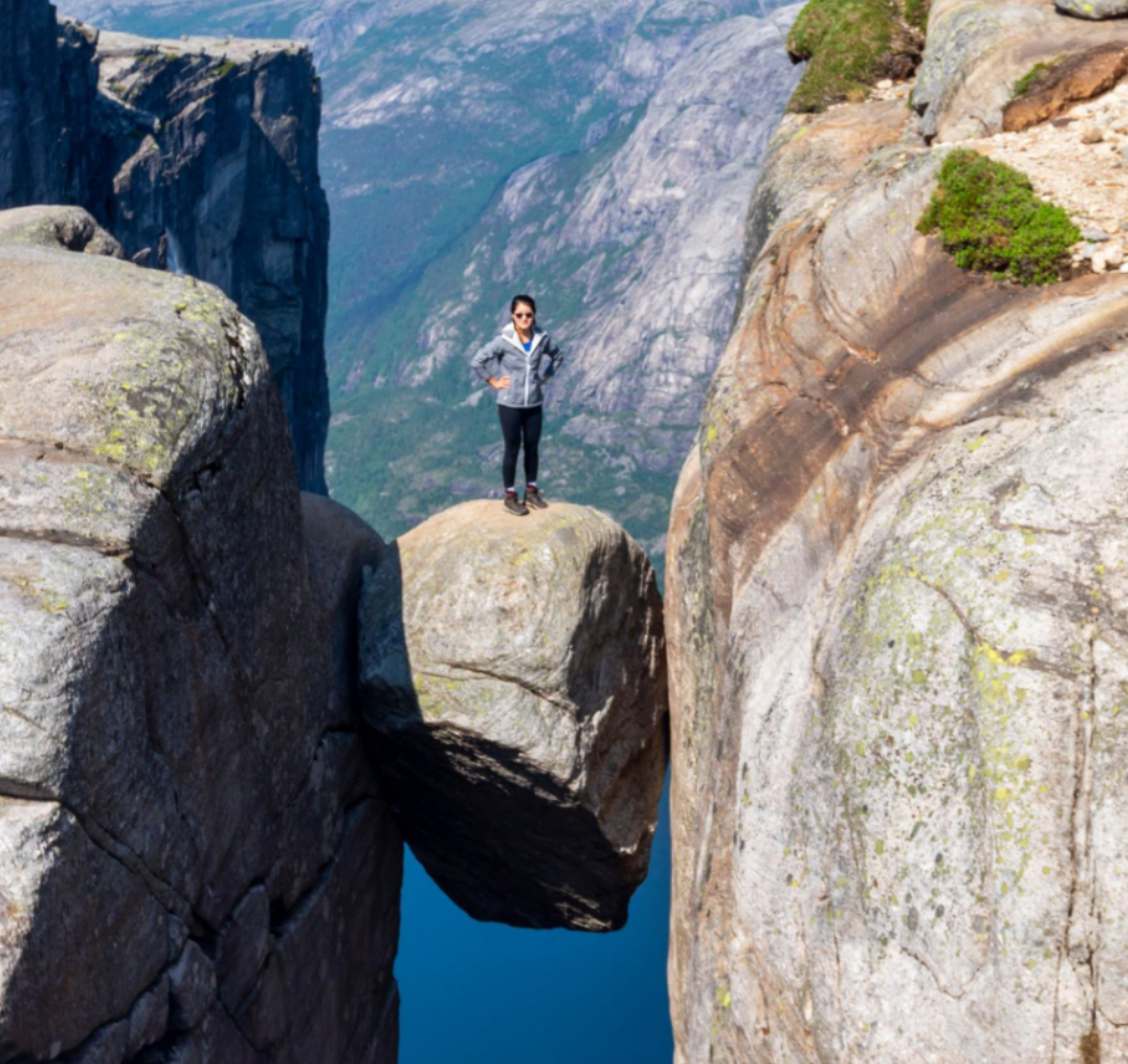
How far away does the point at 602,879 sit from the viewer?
23.5 meters

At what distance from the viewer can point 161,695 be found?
1591 centimetres

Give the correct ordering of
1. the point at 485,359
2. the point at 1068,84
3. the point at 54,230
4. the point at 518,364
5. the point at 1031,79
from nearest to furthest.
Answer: the point at 1068,84 < the point at 1031,79 < the point at 518,364 < the point at 485,359 < the point at 54,230

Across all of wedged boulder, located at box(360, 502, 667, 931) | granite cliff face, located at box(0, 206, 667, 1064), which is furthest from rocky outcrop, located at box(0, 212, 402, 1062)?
wedged boulder, located at box(360, 502, 667, 931)

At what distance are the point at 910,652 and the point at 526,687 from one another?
8322 mm

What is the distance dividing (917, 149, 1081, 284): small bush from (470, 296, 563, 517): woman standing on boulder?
22.1 feet

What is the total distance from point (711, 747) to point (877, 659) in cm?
529

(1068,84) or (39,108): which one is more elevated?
(1068,84)

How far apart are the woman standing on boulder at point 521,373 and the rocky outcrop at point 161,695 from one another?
360cm

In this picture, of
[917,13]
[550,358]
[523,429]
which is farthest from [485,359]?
[917,13]

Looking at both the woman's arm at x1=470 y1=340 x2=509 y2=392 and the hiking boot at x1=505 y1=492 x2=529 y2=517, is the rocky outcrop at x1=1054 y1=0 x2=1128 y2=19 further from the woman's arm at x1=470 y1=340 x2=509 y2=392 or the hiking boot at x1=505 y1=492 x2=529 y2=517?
the hiking boot at x1=505 y1=492 x2=529 y2=517

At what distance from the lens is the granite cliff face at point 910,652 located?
39.8ft

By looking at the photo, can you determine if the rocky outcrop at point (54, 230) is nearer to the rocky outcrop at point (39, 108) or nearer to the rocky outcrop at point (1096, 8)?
the rocky outcrop at point (1096, 8)

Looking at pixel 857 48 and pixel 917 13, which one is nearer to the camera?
pixel 857 48

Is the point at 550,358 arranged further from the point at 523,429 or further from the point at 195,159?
the point at 195,159
